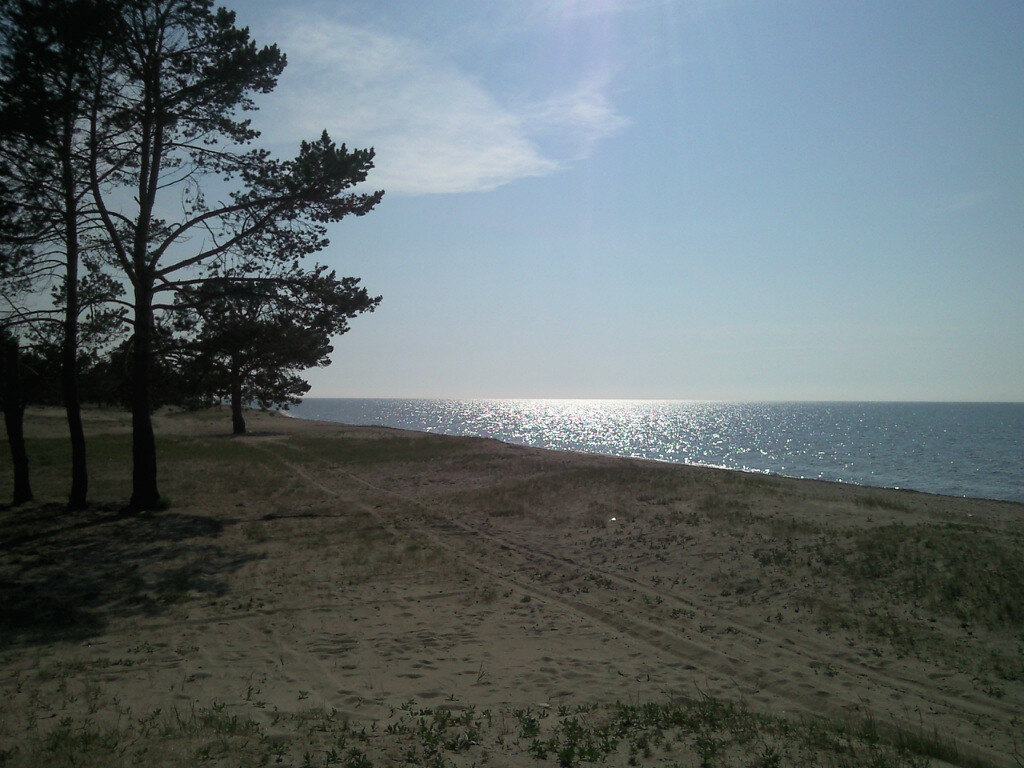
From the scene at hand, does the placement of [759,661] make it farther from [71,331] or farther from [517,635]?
[71,331]

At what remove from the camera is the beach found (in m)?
5.79

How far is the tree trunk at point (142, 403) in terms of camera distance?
16.6 meters

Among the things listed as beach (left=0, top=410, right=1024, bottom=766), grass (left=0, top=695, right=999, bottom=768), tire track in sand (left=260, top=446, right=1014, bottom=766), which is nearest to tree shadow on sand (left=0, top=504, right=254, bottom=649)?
beach (left=0, top=410, right=1024, bottom=766)

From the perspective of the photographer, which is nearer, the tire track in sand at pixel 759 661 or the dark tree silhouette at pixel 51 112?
the tire track in sand at pixel 759 661

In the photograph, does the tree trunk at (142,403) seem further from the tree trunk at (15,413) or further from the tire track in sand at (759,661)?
the tire track in sand at (759,661)

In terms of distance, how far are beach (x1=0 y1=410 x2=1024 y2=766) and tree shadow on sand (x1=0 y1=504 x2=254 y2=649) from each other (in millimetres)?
68

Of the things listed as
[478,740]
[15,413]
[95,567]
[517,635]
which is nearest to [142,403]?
[15,413]

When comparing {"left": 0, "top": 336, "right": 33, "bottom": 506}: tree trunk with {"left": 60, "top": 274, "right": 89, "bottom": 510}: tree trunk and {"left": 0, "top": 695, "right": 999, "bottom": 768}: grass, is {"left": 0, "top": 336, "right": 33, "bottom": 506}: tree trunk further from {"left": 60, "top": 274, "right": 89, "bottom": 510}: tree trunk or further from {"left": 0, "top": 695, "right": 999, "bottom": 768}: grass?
{"left": 0, "top": 695, "right": 999, "bottom": 768}: grass

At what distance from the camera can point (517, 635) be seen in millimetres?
9141

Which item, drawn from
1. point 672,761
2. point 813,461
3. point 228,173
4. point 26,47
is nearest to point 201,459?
point 228,173

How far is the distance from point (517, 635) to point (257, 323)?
36.6 feet

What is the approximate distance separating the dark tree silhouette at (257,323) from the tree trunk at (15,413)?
412cm

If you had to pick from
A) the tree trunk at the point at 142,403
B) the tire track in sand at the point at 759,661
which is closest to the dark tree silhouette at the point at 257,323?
the tree trunk at the point at 142,403

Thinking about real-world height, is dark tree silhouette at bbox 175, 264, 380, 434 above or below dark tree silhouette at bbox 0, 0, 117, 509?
below
